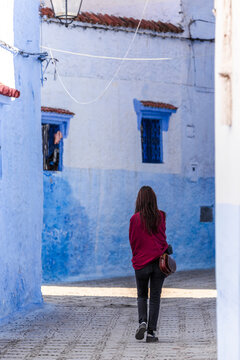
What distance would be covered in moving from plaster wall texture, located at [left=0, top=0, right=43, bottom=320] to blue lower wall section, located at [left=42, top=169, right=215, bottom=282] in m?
4.43

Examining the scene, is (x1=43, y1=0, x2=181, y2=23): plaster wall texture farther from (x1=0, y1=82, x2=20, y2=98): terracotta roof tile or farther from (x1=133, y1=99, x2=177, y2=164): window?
(x1=0, y1=82, x2=20, y2=98): terracotta roof tile

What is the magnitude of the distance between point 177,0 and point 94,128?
3.95 metres

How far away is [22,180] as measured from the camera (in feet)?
41.5

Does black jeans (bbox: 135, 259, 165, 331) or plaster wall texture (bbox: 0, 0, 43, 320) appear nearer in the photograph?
black jeans (bbox: 135, 259, 165, 331)

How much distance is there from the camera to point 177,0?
20.4 metres

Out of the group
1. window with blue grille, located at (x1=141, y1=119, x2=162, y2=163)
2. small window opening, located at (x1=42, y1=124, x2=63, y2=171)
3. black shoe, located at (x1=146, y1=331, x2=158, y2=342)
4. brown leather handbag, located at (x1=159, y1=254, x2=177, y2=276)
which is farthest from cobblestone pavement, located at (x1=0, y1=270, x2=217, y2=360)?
window with blue grille, located at (x1=141, y1=119, x2=162, y2=163)

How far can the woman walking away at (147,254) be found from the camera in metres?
9.35

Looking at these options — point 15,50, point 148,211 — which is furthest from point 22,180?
point 148,211

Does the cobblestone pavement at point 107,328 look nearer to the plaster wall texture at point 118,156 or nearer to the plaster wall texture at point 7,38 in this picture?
the plaster wall texture at point 118,156

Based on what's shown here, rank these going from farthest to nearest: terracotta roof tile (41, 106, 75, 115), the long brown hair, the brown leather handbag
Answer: terracotta roof tile (41, 106, 75, 115) < the long brown hair < the brown leather handbag

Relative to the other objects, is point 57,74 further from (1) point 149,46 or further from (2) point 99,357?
(2) point 99,357

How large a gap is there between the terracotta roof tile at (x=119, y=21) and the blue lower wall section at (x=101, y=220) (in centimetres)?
321

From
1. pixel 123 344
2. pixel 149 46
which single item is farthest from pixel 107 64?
pixel 123 344

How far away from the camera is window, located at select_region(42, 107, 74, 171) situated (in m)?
18.1
